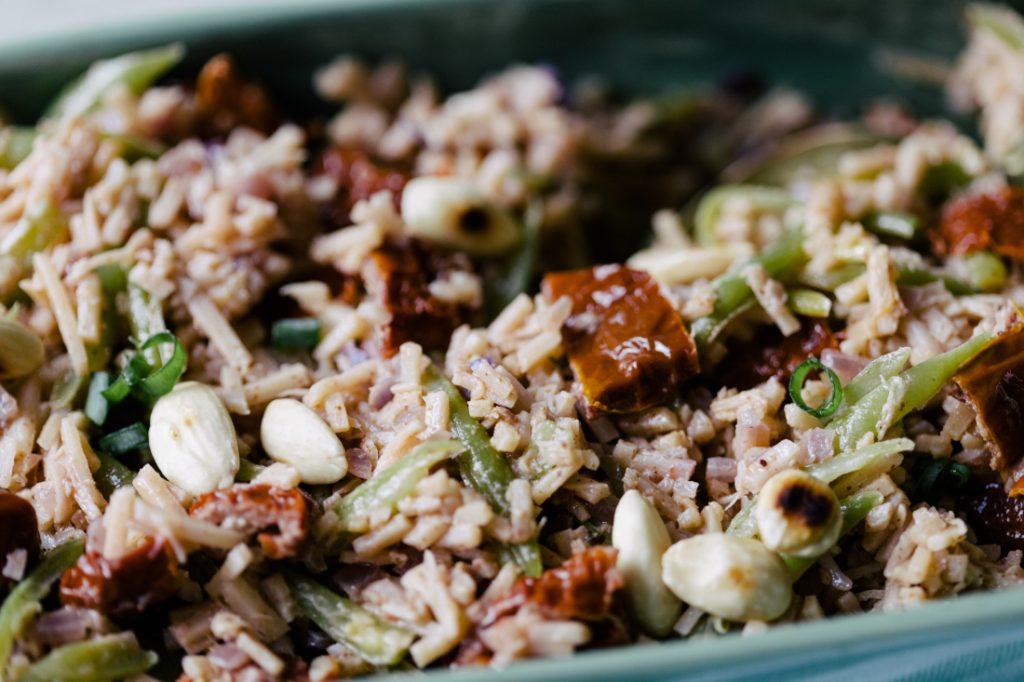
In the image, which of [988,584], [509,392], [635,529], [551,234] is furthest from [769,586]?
[551,234]

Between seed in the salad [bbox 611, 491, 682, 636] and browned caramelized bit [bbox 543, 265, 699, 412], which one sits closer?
seed in the salad [bbox 611, 491, 682, 636]

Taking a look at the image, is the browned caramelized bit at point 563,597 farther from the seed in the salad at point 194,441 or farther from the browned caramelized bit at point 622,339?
the seed in the salad at point 194,441

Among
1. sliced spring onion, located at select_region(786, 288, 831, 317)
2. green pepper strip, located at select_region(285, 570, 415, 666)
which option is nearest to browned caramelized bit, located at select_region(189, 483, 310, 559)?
green pepper strip, located at select_region(285, 570, 415, 666)

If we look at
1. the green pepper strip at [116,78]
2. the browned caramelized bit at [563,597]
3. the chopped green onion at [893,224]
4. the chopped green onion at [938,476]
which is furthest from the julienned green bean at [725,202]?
the green pepper strip at [116,78]

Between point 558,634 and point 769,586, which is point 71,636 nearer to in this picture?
point 558,634

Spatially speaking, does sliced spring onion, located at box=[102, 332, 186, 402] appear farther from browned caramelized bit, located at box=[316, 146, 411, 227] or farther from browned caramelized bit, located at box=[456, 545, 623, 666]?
browned caramelized bit, located at box=[456, 545, 623, 666]
